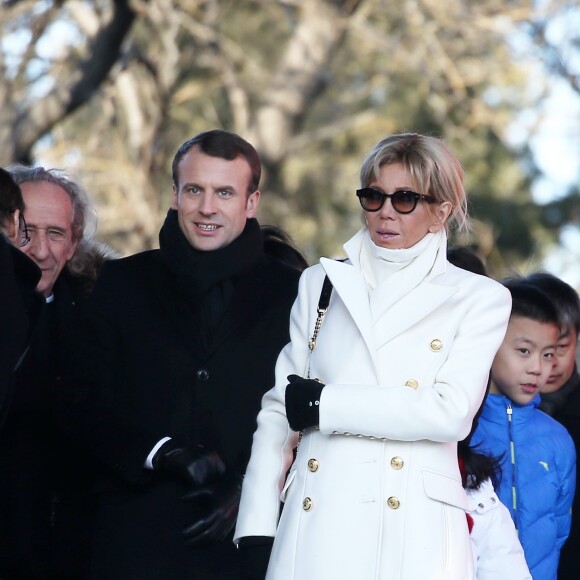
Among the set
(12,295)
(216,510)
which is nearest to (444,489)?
(216,510)

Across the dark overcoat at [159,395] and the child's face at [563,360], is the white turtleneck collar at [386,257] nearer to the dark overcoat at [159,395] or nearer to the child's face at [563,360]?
the dark overcoat at [159,395]

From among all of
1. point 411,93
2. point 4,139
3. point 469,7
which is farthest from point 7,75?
point 411,93

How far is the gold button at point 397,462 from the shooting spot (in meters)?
3.93

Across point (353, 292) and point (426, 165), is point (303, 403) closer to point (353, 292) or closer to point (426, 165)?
point (353, 292)

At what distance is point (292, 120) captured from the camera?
43.3 feet

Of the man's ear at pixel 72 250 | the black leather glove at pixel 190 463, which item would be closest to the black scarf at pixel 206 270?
the black leather glove at pixel 190 463

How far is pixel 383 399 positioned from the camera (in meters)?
3.90

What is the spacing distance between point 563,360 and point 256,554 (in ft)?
5.87

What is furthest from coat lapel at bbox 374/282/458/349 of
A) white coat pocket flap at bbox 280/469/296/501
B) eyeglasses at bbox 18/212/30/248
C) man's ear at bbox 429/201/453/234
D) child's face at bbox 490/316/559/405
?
eyeglasses at bbox 18/212/30/248

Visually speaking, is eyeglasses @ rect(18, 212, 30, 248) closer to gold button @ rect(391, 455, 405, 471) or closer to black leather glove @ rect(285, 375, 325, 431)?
black leather glove @ rect(285, 375, 325, 431)

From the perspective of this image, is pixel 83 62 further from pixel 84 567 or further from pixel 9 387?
pixel 9 387

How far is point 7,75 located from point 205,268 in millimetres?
7350

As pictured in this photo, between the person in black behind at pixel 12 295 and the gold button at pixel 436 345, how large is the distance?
1.19 metres

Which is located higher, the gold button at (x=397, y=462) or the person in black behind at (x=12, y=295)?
the person in black behind at (x=12, y=295)
